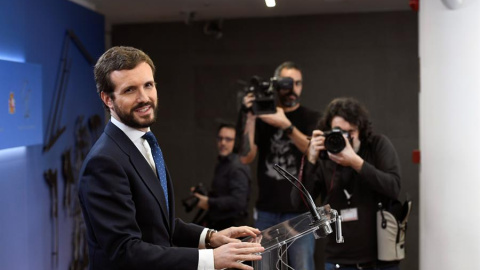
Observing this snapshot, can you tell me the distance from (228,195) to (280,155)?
3.15 feet

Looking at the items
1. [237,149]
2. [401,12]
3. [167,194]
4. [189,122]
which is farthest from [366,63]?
[167,194]

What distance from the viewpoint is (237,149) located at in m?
4.60

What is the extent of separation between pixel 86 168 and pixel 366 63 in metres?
4.83

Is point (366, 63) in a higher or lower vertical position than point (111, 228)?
higher

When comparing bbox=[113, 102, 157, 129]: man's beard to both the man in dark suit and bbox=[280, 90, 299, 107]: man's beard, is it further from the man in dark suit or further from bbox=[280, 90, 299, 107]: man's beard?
bbox=[280, 90, 299, 107]: man's beard

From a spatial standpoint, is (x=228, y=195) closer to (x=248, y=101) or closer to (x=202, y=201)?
(x=202, y=201)

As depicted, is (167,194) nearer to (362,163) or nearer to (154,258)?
(154,258)

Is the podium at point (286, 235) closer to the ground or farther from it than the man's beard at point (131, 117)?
closer to the ground

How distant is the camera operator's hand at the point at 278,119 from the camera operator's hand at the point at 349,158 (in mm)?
949

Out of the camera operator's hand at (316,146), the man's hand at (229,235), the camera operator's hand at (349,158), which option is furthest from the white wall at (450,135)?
the man's hand at (229,235)

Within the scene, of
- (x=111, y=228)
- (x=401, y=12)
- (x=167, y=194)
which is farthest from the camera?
(x=401, y=12)

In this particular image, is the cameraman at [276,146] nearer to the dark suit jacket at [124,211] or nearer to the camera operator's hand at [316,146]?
the camera operator's hand at [316,146]

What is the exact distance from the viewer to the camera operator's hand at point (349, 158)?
11.0 ft

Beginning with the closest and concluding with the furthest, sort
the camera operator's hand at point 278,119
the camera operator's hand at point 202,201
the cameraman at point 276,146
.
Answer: the camera operator's hand at point 278,119 → the cameraman at point 276,146 → the camera operator's hand at point 202,201
